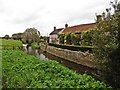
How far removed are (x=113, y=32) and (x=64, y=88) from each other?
2.57 meters

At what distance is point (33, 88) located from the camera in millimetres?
8016

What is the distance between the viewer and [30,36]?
92750mm

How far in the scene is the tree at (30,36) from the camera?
91.9m

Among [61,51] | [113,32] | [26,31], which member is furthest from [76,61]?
[26,31]

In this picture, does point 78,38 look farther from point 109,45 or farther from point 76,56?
point 109,45

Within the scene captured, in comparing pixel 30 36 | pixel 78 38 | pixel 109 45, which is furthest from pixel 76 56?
pixel 30 36

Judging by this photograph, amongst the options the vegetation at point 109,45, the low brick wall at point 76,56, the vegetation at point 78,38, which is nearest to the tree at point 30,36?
the vegetation at point 78,38

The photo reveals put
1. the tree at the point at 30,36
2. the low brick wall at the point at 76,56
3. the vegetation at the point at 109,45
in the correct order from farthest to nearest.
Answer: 1. the tree at the point at 30,36
2. the low brick wall at the point at 76,56
3. the vegetation at the point at 109,45

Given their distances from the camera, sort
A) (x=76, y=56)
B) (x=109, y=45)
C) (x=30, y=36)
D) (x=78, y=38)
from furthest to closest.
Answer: (x=30, y=36)
(x=78, y=38)
(x=76, y=56)
(x=109, y=45)

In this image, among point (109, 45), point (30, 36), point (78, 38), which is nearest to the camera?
point (109, 45)

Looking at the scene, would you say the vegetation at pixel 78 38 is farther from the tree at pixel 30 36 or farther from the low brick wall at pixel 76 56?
the tree at pixel 30 36

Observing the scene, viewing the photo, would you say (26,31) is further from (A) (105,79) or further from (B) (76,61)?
(A) (105,79)

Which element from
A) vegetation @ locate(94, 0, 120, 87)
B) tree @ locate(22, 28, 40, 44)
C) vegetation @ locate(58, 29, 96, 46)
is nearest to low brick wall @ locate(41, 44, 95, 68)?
vegetation @ locate(58, 29, 96, 46)

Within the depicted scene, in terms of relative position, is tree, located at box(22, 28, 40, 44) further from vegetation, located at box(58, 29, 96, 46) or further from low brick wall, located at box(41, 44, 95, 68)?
low brick wall, located at box(41, 44, 95, 68)
